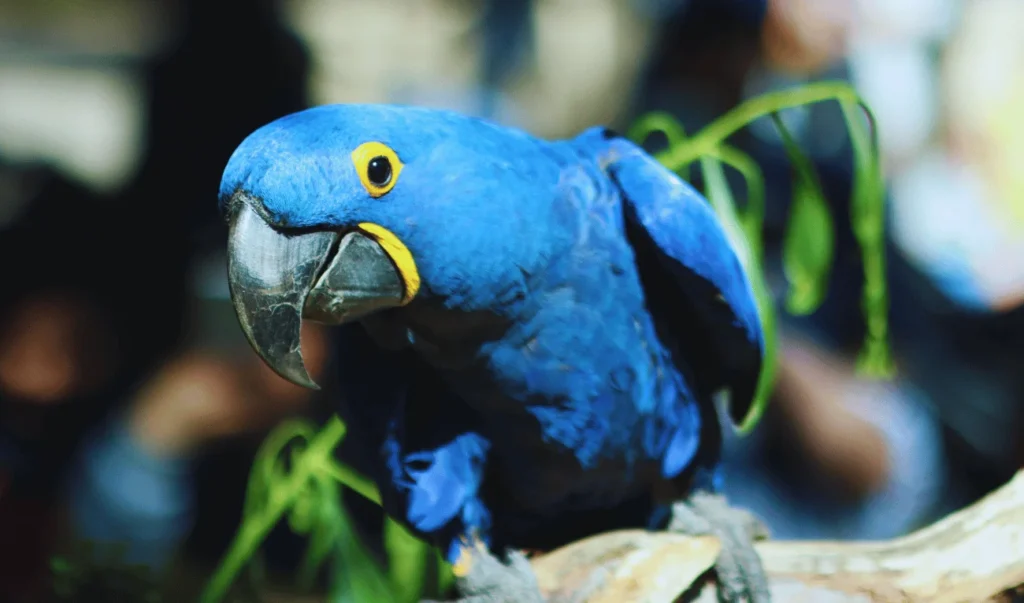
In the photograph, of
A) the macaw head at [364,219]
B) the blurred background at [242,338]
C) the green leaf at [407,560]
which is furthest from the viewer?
the blurred background at [242,338]

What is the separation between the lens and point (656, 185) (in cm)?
87

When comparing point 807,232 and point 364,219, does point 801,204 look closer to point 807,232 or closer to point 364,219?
point 807,232

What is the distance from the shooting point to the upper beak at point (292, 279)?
0.67 m

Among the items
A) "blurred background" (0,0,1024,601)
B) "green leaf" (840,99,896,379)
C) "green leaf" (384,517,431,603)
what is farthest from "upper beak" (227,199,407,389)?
"blurred background" (0,0,1024,601)

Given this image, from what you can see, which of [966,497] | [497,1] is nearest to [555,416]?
[966,497]

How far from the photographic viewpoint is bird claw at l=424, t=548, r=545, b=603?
0.88m

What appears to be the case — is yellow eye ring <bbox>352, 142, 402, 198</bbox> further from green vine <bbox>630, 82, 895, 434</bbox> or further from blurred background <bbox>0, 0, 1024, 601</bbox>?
blurred background <bbox>0, 0, 1024, 601</bbox>

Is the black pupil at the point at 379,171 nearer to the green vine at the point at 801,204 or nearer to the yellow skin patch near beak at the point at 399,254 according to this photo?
the yellow skin patch near beak at the point at 399,254

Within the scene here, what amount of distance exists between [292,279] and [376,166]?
0.11 meters

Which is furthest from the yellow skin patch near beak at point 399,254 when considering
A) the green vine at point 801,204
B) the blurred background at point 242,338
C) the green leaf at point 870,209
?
the blurred background at point 242,338

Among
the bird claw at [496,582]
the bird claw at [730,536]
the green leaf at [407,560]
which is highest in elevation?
the bird claw at [730,536]

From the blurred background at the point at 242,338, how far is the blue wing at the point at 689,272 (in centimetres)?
52

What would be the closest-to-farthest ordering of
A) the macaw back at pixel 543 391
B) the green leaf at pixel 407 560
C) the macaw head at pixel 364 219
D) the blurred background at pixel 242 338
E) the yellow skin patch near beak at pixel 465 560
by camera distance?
the macaw head at pixel 364 219 → the macaw back at pixel 543 391 → the yellow skin patch near beak at pixel 465 560 → the green leaf at pixel 407 560 → the blurred background at pixel 242 338

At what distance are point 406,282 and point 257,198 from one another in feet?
0.44
